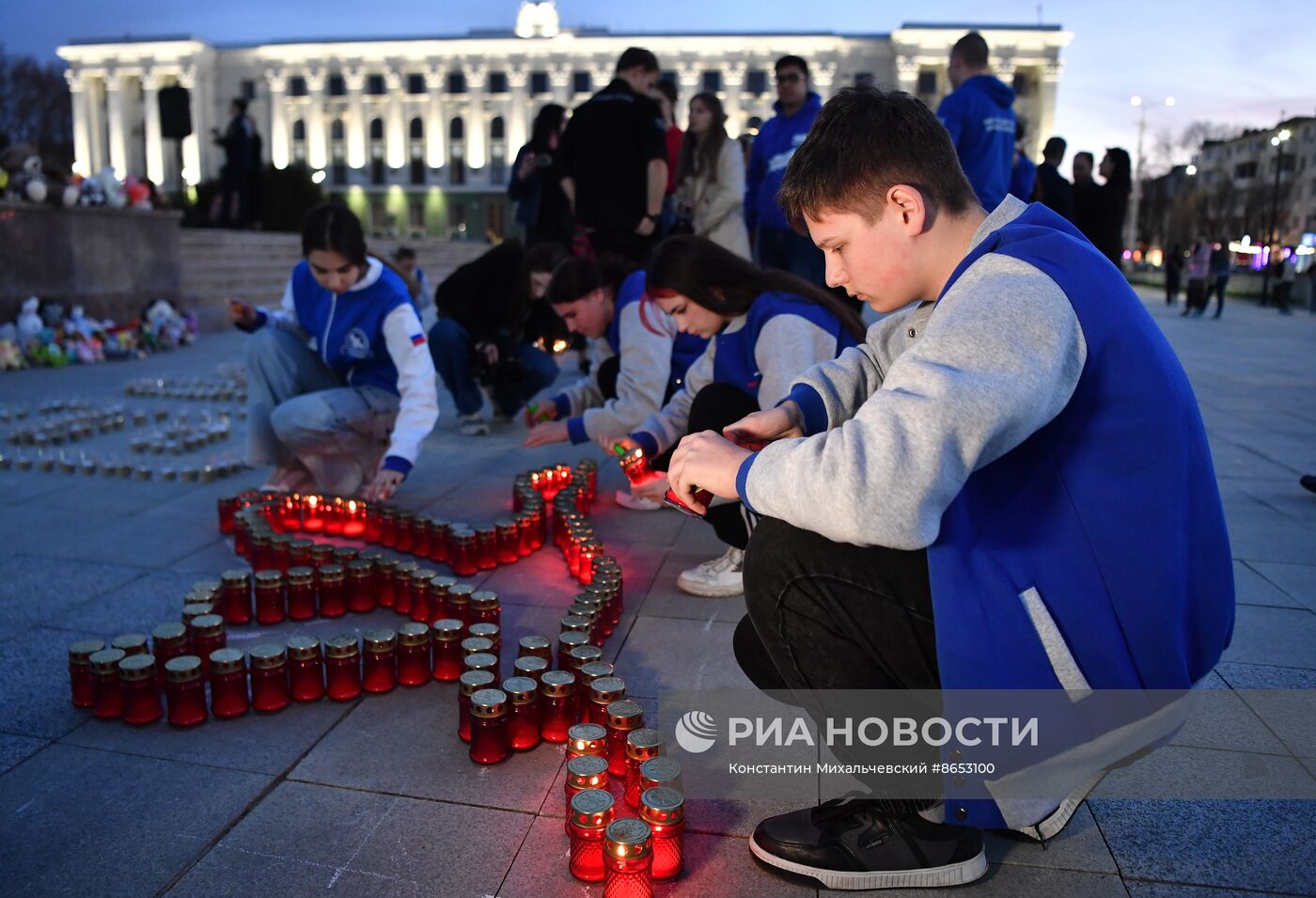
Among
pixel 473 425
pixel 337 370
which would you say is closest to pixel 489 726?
pixel 337 370

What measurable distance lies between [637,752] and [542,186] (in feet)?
22.1

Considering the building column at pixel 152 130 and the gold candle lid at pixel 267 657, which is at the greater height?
the building column at pixel 152 130

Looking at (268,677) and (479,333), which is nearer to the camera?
(268,677)

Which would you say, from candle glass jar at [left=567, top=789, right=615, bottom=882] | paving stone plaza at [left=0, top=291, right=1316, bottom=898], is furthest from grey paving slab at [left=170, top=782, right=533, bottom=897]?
candle glass jar at [left=567, top=789, right=615, bottom=882]

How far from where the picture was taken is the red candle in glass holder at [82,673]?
257cm

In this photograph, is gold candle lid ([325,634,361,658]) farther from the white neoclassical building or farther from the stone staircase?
the white neoclassical building

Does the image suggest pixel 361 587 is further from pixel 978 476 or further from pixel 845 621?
pixel 978 476

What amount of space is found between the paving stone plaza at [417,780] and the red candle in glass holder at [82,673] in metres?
0.05

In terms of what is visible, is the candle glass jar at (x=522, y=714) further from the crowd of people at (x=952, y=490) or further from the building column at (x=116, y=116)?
the building column at (x=116, y=116)

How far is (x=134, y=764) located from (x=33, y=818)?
0.25 m

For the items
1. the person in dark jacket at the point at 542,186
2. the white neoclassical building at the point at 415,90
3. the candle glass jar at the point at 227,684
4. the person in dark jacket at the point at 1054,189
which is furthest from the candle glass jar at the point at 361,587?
the white neoclassical building at the point at 415,90

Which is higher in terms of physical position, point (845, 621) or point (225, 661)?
point (845, 621)

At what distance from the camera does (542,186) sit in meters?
8.12

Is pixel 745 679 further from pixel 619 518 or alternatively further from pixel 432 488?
pixel 432 488
